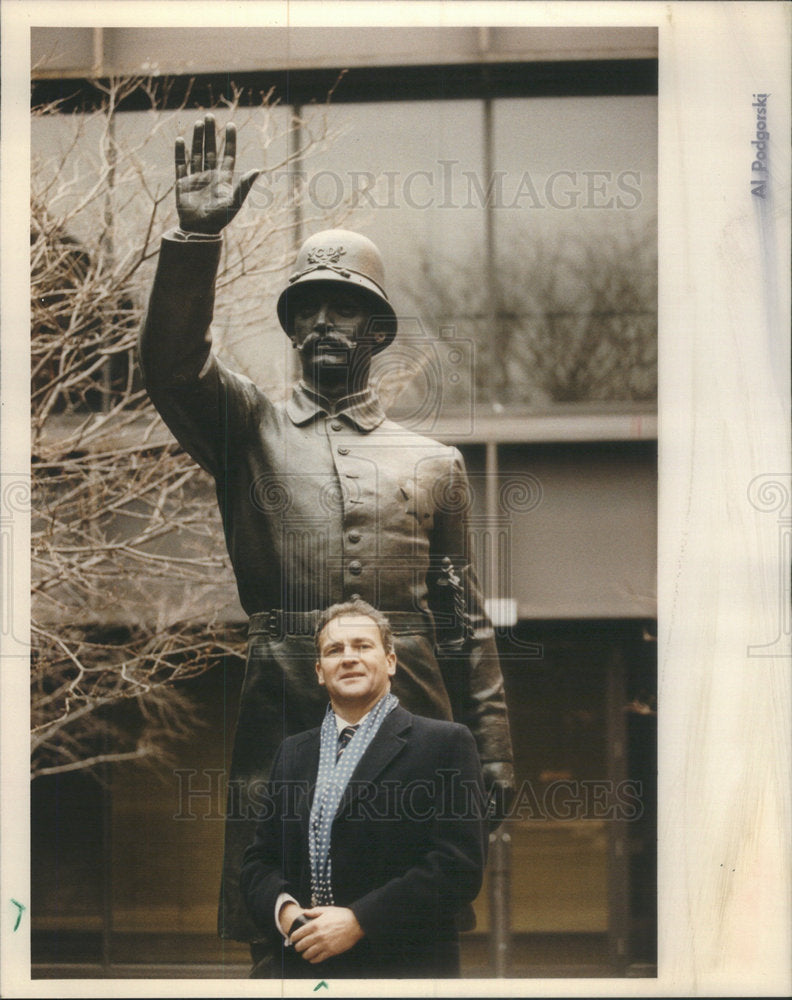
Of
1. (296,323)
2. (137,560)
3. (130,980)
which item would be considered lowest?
(130,980)

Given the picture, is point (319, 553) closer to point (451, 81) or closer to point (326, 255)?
point (326, 255)

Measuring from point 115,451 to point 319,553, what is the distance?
→ 77.7 inches

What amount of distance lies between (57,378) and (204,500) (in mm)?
1082

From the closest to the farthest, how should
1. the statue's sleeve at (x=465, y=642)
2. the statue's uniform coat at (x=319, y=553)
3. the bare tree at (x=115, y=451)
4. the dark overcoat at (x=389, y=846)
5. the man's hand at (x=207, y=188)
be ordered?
the man's hand at (x=207, y=188), the dark overcoat at (x=389, y=846), the statue's uniform coat at (x=319, y=553), the statue's sleeve at (x=465, y=642), the bare tree at (x=115, y=451)

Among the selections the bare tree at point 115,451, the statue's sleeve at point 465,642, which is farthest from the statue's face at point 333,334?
the statue's sleeve at point 465,642

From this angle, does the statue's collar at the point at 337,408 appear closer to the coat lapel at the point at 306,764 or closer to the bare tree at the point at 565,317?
the bare tree at the point at 565,317

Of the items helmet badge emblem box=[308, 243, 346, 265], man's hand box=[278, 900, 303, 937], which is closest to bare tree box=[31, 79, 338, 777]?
helmet badge emblem box=[308, 243, 346, 265]

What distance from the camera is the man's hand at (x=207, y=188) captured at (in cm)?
597

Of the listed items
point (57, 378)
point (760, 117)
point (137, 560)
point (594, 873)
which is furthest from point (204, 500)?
point (760, 117)

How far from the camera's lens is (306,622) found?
6.40 m

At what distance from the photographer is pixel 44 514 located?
7547mm

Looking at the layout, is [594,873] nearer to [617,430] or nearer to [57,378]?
[617,430]

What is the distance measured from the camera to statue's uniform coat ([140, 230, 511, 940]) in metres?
6.39

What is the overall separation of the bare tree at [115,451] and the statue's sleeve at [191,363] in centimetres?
64
